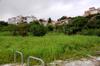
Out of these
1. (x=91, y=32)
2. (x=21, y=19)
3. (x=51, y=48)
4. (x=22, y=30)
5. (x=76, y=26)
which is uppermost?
(x=21, y=19)

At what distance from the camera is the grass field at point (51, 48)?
25.6ft

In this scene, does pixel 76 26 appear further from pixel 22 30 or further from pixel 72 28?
pixel 22 30

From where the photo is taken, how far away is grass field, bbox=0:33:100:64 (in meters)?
7.82

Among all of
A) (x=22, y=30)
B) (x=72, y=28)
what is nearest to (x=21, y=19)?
(x=22, y=30)

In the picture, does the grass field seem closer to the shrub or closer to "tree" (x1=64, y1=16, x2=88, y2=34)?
the shrub

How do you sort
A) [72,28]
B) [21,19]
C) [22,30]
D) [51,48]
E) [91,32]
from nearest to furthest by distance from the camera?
1. [51,48]
2. [91,32]
3. [22,30]
4. [72,28]
5. [21,19]

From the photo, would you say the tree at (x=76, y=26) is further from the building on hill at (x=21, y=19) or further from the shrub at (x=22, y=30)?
the building on hill at (x=21, y=19)

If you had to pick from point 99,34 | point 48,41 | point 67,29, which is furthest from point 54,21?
point 48,41

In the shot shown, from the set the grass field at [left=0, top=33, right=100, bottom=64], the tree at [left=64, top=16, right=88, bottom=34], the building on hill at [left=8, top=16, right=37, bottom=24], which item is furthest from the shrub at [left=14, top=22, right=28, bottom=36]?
the building on hill at [left=8, top=16, right=37, bottom=24]

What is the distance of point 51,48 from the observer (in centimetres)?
799

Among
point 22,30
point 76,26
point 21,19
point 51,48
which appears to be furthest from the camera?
point 21,19

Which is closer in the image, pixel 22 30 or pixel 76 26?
pixel 22 30

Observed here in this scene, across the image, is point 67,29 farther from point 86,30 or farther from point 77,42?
point 77,42

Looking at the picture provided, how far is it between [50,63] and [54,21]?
11.8 metres
